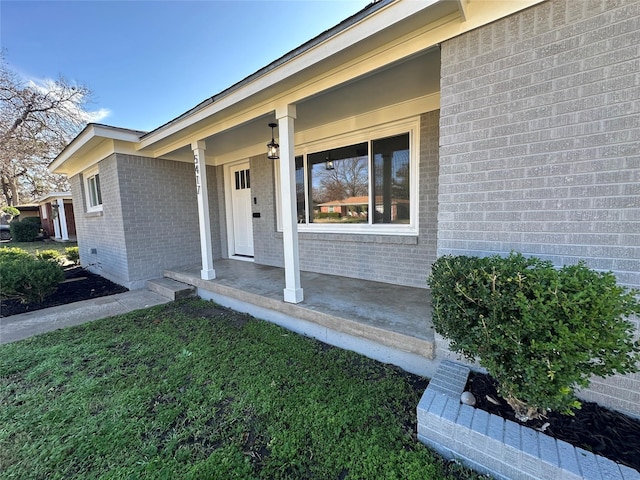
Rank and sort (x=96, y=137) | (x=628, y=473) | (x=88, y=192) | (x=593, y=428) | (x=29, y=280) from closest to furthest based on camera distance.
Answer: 1. (x=628, y=473)
2. (x=593, y=428)
3. (x=29, y=280)
4. (x=96, y=137)
5. (x=88, y=192)

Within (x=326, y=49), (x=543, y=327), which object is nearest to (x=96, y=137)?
(x=326, y=49)

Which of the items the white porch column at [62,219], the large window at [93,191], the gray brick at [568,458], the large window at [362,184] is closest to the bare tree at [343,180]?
the large window at [362,184]

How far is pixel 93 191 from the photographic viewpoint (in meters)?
7.42

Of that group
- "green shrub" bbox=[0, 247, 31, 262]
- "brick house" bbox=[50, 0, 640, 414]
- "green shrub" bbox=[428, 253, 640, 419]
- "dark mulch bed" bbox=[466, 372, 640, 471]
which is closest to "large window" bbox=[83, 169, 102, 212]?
"brick house" bbox=[50, 0, 640, 414]

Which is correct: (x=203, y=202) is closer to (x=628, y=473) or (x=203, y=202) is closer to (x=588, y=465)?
(x=588, y=465)

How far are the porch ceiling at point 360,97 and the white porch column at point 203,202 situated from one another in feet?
1.72

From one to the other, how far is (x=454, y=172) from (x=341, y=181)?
277 centimetres

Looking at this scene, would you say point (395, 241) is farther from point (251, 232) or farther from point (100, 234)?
point (100, 234)

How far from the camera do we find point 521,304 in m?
1.47

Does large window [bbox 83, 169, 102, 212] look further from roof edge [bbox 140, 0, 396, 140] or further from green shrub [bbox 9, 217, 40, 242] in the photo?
green shrub [bbox 9, 217, 40, 242]

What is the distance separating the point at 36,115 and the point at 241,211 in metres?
12.4

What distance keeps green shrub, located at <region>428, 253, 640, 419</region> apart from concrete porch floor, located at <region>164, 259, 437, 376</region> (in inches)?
31.4

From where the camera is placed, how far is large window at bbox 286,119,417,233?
164 inches

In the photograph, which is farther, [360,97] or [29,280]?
[29,280]
